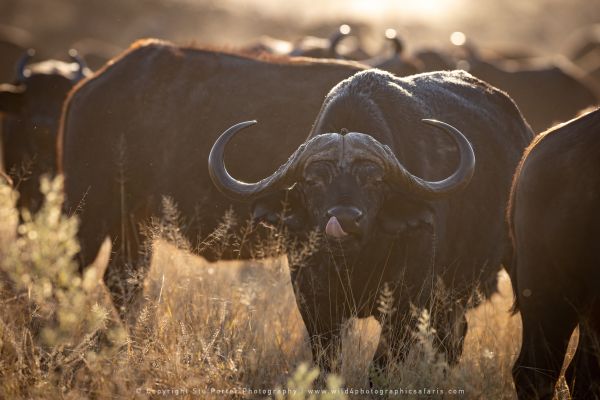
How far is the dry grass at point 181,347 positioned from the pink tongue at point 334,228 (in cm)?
63

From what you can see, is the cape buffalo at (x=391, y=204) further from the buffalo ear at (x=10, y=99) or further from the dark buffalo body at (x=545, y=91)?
the dark buffalo body at (x=545, y=91)

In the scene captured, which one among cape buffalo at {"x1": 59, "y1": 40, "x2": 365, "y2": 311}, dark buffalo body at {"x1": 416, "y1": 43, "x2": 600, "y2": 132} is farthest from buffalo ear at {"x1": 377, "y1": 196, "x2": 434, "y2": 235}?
dark buffalo body at {"x1": 416, "y1": 43, "x2": 600, "y2": 132}

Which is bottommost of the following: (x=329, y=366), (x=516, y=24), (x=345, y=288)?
(x=329, y=366)

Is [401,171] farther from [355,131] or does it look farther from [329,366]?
[329,366]

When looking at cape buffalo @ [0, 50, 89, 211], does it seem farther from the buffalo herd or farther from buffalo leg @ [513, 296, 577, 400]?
buffalo leg @ [513, 296, 577, 400]

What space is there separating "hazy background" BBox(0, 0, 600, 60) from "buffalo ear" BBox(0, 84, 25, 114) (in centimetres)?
1868

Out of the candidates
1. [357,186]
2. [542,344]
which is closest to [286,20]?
[357,186]

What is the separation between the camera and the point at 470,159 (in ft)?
17.1

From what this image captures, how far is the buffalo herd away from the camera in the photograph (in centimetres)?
436

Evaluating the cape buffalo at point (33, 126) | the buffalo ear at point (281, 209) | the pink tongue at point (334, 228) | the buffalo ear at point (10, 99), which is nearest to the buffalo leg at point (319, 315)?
the buffalo ear at point (281, 209)

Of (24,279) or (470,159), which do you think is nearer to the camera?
(24,279)

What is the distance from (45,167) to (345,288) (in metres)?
4.70

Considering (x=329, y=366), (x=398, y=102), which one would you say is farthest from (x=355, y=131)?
(x=329, y=366)

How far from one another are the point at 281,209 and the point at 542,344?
183 centimetres
